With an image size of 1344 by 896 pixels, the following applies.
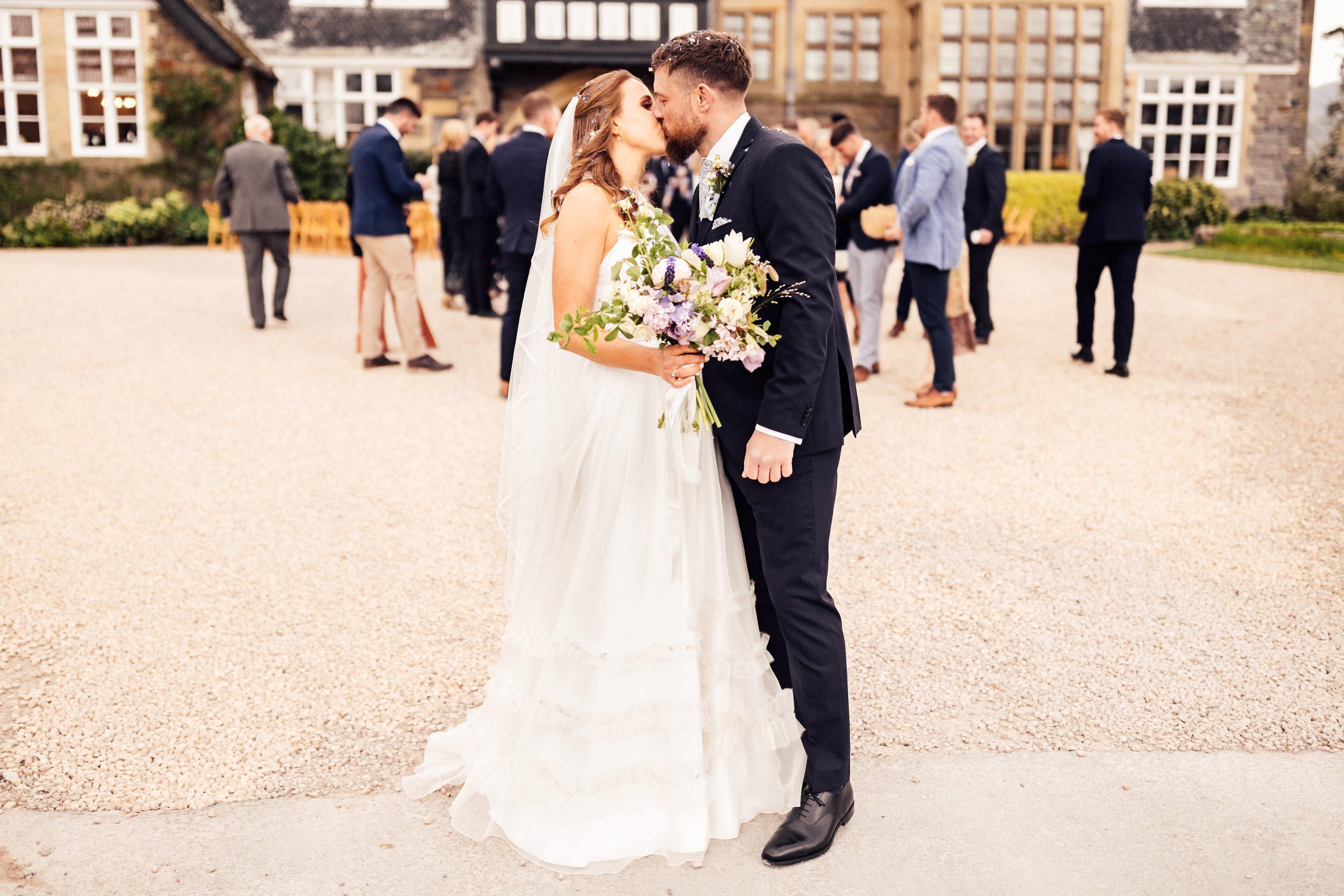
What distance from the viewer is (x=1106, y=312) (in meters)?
12.5

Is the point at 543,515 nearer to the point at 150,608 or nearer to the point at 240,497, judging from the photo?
the point at 150,608

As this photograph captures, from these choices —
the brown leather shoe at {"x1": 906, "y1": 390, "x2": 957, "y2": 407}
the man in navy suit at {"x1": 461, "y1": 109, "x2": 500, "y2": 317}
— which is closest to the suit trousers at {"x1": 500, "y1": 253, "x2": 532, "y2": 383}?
the brown leather shoe at {"x1": 906, "y1": 390, "x2": 957, "y2": 407}

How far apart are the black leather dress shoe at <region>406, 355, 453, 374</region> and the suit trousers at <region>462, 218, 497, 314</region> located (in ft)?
8.53

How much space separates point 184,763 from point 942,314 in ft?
19.1

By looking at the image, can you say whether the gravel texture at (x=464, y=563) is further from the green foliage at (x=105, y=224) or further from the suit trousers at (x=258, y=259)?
the green foliage at (x=105, y=224)

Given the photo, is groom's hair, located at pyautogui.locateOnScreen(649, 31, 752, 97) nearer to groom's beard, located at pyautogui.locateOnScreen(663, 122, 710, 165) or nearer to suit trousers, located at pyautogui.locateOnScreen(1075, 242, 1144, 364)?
groom's beard, located at pyautogui.locateOnScreen(663, 122, 710, 165)

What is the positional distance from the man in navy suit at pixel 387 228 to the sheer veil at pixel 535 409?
574cm

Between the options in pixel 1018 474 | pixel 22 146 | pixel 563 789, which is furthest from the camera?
pixel 22 146

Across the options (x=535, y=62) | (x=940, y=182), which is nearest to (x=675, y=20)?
(x=535, y=62)

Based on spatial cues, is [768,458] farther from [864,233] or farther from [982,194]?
[982,194]

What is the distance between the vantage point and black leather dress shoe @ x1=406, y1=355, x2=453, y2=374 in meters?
9.21

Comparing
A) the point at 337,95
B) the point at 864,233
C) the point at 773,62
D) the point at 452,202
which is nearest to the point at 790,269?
the point at 864,233

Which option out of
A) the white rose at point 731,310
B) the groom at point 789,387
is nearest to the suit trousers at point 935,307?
the groom at point 789,387

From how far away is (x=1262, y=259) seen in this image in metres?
17.5
